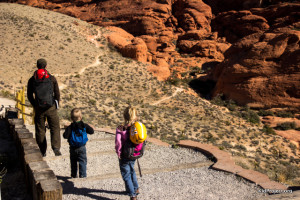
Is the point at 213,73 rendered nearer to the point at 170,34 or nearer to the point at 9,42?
the point at 170,34

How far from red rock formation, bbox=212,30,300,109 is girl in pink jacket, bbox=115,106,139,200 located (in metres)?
24.0

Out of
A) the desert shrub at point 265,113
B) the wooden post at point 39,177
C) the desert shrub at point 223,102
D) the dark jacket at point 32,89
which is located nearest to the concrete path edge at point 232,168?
the wooden post at point 39,177

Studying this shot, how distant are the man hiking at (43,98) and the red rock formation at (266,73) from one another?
23.6 m

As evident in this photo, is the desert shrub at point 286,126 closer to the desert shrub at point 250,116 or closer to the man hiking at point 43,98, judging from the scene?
the desert shrub at point 250,116

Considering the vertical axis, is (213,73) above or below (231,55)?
below

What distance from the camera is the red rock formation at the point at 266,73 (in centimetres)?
2482

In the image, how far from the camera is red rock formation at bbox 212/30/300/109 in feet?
81.4

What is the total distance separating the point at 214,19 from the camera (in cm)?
4631

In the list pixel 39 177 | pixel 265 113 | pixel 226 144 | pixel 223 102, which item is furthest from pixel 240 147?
pixel 39 177

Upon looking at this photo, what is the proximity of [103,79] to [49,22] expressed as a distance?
14.8m

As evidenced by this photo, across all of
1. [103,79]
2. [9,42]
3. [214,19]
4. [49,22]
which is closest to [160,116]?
[103,79]

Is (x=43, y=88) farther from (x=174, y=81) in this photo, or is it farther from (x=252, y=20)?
(x=252, y=20)

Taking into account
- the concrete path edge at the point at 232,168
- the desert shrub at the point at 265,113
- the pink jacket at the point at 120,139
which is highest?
the pink jacket at the point at 120,139

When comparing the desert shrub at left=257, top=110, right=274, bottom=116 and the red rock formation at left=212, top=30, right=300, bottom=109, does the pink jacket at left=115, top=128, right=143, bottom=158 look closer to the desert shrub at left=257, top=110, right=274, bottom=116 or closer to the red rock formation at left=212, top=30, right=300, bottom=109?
the desert shrub at left=257, top=110, right=274, bottom=116
